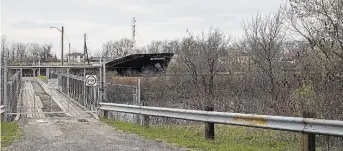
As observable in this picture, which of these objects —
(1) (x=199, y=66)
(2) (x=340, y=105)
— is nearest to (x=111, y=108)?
(2) (x=340, y=105)

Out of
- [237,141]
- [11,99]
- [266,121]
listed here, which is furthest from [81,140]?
[11,99]

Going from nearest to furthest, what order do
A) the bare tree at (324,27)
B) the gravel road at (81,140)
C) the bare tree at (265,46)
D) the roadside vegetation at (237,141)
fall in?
the roadside vegetation at (237,141) < the gravel road at (81,140) < the bare tree at (324,27) < the bare tree at (265,46)

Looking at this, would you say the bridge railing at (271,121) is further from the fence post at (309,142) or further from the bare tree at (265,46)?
the bare tree at (265,46)

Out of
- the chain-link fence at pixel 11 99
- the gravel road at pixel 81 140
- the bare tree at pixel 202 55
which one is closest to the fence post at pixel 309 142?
the gravel road at pixel 81 140

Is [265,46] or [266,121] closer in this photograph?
[266,121]

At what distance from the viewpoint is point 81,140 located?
1048 cm

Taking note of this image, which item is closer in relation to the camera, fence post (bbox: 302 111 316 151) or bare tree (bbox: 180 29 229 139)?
fence post (bbox: 302 111 316 151)

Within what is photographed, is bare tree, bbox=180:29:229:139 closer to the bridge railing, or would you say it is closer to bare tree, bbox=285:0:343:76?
bare tree, bbox=285:0:343:76

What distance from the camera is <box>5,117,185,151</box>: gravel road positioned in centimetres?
926

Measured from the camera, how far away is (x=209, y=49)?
45.2m

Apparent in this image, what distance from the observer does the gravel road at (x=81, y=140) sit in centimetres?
926

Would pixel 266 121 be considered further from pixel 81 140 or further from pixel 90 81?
pixel 90 81

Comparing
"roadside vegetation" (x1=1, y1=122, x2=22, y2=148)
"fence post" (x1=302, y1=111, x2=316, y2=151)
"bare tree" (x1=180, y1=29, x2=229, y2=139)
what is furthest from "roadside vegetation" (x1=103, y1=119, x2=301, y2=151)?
"bare tree" (x1=180, y1=29, x2=229, y2=139)

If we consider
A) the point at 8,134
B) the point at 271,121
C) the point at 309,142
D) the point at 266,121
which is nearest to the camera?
the point at 309,142
